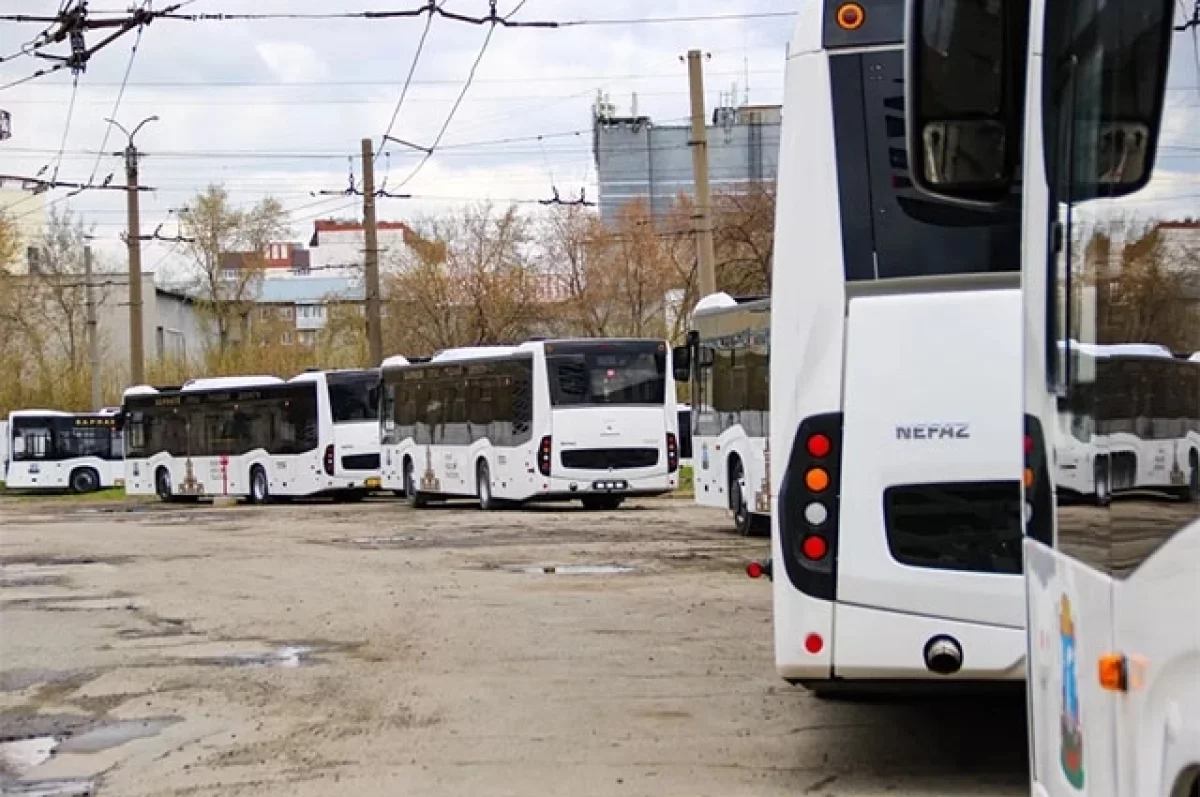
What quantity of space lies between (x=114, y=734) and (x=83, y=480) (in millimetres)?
54253

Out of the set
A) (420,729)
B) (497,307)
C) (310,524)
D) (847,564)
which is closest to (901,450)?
(847,564)

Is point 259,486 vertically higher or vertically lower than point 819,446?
lower

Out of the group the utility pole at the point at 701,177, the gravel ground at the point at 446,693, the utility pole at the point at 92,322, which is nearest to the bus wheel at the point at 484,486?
the utility pole at the point at 701,177

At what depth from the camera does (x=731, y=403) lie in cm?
2477

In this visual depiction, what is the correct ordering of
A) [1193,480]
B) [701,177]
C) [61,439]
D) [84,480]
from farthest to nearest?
[84,480] → [61,439] → [701,177] → [1193,480]

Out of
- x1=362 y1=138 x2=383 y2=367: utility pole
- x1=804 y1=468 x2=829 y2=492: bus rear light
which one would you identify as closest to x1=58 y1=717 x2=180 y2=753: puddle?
x1=804 y1=468 x2=829 y2=492: bus rear light

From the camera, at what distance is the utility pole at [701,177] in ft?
105

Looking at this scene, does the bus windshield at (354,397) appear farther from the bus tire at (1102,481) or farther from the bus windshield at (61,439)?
the bus tire at (1102,481)

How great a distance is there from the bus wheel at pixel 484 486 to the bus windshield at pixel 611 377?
3.43m

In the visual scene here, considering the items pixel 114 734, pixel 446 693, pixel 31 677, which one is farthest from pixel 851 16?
pixel 31 677

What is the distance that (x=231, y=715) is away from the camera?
1058 centimetres

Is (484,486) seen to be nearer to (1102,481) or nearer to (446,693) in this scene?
(446,693)

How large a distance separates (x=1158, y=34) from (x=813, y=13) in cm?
431

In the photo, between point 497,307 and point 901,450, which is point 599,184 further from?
point 901,450
